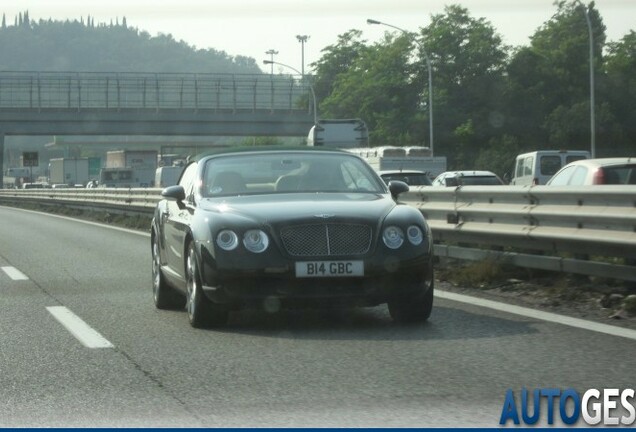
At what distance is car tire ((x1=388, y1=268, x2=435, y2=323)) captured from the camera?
9.38 metres

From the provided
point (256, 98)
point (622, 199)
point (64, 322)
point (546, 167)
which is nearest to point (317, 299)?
point (64, 322)

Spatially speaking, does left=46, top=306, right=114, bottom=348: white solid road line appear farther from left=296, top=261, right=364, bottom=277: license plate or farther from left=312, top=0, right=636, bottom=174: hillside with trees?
left=312, top=0, right=636, bottom=174: hillside with trees

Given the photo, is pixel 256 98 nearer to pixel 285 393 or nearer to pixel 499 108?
pixel 499 108

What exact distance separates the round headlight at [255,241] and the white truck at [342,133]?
3661cm

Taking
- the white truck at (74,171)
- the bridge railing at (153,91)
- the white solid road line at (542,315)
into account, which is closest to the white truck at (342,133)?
the white solid road line at (542,315)

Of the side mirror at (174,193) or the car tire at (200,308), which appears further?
the side mirror at (174,193)

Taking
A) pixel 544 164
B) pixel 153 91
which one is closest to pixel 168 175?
pixel 153 91

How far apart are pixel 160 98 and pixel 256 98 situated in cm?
649

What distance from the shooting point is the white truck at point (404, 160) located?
133ft

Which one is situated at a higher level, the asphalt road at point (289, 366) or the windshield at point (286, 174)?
the windshield at point (286, 174)

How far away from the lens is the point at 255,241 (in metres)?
9.13

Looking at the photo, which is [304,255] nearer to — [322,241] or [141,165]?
[322,241]

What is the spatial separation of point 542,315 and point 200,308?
2587 millimetres

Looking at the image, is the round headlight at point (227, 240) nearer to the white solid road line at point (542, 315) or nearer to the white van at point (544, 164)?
the white solid road line at point (542, 315)
